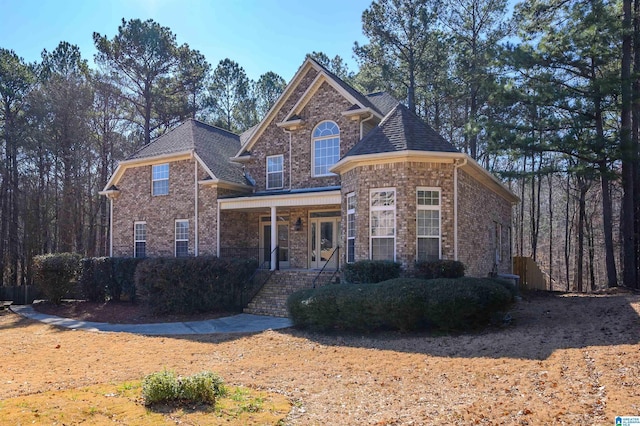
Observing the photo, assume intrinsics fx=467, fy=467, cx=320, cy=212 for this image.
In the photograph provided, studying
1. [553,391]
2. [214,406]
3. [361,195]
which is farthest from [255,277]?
[553,391]

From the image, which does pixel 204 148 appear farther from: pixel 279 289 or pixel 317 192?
pixel 279 289

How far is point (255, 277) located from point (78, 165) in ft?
63.9

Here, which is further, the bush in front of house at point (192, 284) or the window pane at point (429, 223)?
the bush in front of house at point (192, 284)

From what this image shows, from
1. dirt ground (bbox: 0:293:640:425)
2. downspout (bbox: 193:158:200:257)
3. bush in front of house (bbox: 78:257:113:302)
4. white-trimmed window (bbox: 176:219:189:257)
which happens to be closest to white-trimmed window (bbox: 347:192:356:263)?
dirt ground (bbox: 0:293:640:425)

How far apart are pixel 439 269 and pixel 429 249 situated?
1115mm

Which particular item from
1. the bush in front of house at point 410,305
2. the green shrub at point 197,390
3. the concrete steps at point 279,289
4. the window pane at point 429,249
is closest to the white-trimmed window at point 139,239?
the concrete steps at point 279,289

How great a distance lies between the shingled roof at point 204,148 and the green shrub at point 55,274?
17.8 feet

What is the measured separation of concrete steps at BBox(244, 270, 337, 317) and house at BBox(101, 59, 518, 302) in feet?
3.23

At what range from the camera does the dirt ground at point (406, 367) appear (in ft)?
18.5

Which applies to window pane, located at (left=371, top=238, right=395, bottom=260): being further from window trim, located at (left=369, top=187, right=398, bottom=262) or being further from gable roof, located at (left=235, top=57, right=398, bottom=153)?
gable roof, located at (left=235, top=57, right=398, bottom=153)

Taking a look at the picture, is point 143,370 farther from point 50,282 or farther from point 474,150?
point 474,150

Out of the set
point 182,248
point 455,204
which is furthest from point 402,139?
point 182,248

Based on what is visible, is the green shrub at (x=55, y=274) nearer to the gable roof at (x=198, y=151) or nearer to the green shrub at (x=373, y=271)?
the gable roof at (x=198, y=151)

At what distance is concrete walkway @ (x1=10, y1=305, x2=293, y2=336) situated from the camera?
1272cm
